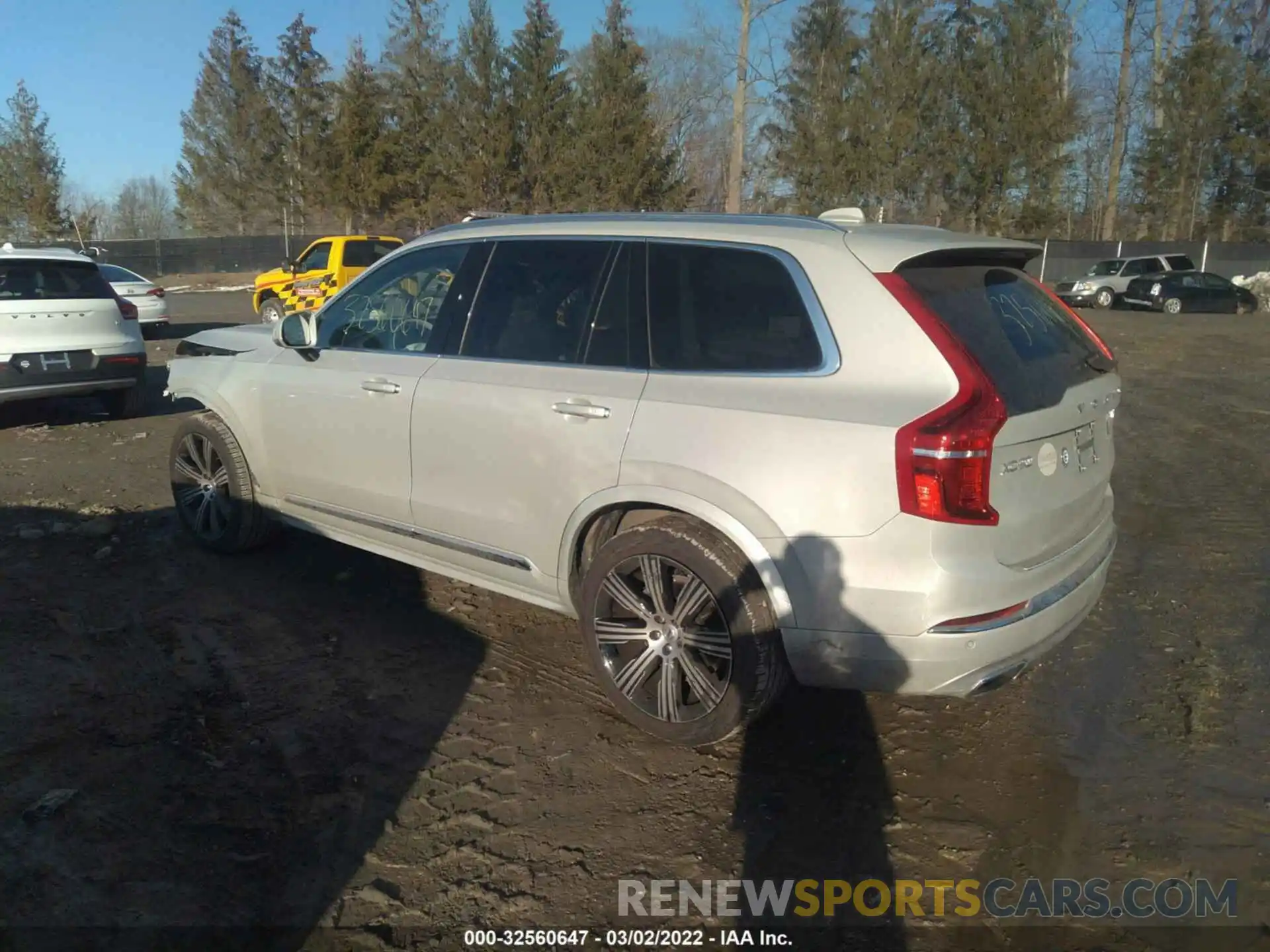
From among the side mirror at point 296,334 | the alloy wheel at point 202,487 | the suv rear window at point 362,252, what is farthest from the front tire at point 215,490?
the suv rear window at point 362,252

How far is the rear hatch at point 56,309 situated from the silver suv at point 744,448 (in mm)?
5606

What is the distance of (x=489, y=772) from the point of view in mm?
3498

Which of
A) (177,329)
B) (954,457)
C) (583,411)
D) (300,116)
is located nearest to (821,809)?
(954,457)

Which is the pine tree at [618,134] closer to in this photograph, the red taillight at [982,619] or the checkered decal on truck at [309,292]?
the checkered decal on truck at [309,292]

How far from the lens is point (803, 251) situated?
132 inches

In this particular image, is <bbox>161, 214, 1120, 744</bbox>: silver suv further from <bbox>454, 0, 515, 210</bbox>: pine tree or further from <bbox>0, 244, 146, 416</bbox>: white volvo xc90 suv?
<bbox>454, 0, 515, 210</bbox>: pine tree

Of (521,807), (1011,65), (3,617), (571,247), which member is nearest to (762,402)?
(571,247)

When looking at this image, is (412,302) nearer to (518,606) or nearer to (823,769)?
(518,606)

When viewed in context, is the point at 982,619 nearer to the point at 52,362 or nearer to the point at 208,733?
the point at 208,733

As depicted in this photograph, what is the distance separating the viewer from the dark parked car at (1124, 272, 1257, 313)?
89.9 ft

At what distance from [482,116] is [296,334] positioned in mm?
33183
